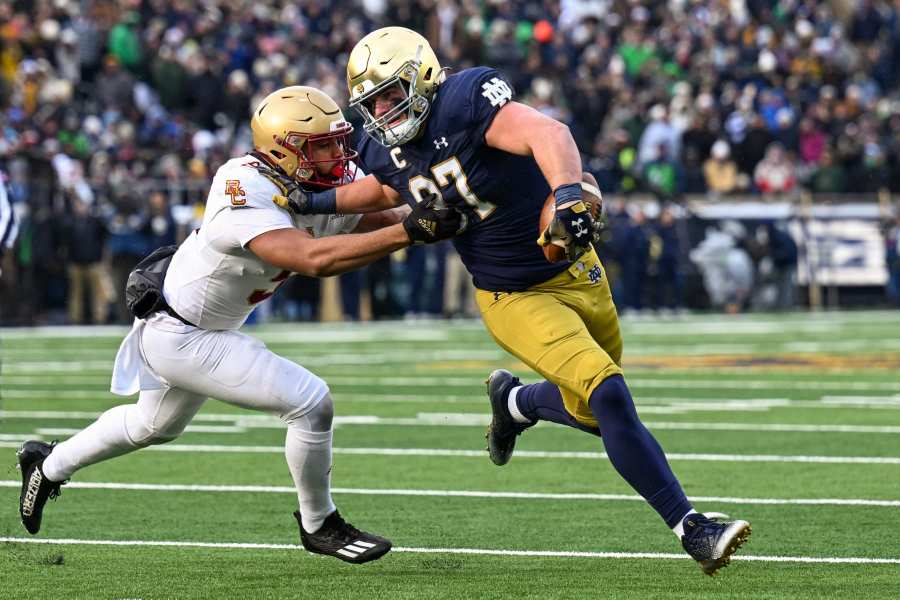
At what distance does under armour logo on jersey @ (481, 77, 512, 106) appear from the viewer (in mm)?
5176

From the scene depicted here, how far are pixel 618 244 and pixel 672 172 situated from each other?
4.31ft

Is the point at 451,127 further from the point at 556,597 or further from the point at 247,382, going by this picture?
the point at 556,597

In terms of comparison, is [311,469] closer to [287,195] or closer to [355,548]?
[355,548]

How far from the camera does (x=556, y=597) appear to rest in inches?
185

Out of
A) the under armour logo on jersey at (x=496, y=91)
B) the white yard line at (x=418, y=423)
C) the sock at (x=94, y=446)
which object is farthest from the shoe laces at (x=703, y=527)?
the white yard line at (x=418, y=423)

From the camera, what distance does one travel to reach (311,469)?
207 inches

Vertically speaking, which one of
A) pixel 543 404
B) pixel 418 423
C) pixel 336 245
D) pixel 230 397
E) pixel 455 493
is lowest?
pixel 418 423

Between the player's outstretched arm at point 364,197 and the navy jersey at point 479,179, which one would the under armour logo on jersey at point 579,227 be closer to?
the navy jersey at point 479,179

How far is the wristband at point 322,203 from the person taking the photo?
17.5ft

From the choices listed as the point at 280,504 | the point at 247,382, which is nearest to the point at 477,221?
the point at 247,382

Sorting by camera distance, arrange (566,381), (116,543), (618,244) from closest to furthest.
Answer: (566,381) < (116,543) < (618,244)

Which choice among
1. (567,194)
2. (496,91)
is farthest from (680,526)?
(496,91)

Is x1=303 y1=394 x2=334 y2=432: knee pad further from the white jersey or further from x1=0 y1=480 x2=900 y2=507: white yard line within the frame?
x1=0 y1=480 x2=900 y2=507: white yard line

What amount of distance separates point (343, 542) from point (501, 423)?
4.04 feet
